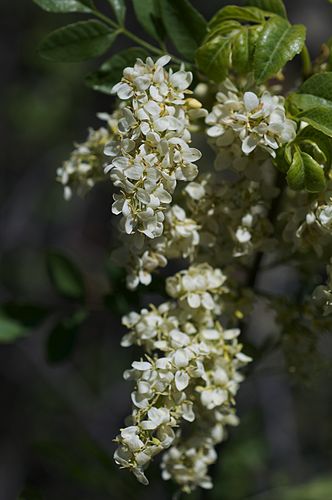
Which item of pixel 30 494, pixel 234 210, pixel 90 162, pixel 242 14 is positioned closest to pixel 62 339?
pixel 30 494

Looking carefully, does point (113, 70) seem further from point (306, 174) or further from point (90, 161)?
point (306, 174)

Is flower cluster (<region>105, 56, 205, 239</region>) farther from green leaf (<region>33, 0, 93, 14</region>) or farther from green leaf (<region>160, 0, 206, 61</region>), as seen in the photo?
green leaf (<region>33, 0, 93, 14</region>)

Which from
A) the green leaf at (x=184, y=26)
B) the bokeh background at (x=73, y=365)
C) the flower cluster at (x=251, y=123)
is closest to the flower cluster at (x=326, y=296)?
the flower cluster at (x=251, y=123)

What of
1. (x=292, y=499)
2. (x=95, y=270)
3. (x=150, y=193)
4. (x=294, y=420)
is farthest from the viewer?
(x=95, y=270)

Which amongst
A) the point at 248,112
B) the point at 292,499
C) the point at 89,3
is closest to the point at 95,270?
the point at 292,499

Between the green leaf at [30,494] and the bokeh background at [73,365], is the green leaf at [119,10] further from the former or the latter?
the green leaf at [30,494]

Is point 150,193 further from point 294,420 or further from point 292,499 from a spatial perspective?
point 294,420
